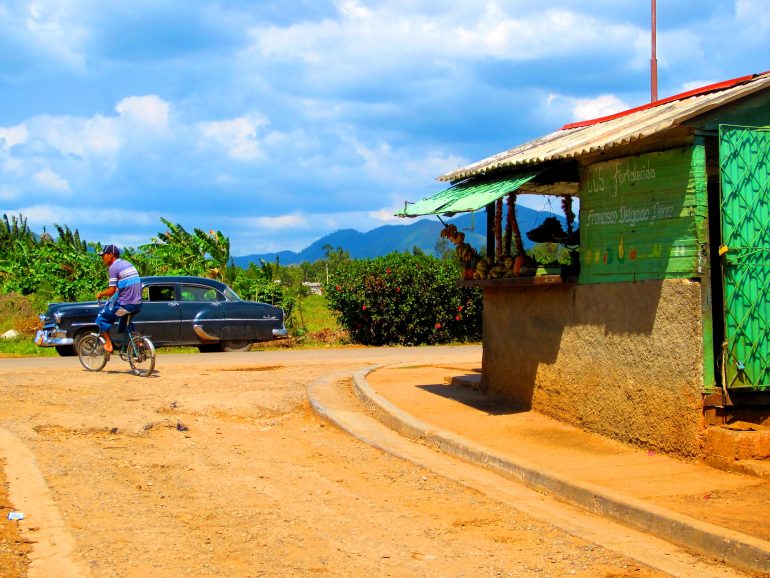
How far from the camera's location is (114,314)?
42.8ft

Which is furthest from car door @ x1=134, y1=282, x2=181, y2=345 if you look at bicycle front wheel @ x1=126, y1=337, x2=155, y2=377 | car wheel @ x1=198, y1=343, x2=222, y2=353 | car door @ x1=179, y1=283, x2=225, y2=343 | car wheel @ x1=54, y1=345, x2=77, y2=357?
bicycle front wheel @ x1=126, y1=337, x2=155, y2=377

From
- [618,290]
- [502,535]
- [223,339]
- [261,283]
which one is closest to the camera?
[502,535]

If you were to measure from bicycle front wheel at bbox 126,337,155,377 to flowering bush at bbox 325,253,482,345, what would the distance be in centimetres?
881

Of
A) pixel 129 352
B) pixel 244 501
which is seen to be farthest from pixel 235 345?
pixel 244 501

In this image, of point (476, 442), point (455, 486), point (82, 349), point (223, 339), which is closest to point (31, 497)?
point (455, 486)

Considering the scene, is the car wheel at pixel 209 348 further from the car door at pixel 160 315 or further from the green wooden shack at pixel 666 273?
the green wooden shack at pixel 666 273

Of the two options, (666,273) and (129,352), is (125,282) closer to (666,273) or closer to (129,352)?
(129,352)

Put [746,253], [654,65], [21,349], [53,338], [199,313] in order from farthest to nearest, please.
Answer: [21,349] < [199,313] < [53,338] < [654,65] < [746,253]

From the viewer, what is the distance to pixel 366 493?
674cm

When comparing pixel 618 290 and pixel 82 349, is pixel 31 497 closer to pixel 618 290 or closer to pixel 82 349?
pixel 618 290

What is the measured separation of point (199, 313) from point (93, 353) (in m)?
4.69

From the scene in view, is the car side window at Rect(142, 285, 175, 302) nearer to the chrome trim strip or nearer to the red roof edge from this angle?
the chrome trim strip

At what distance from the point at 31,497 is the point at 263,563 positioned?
2266mm

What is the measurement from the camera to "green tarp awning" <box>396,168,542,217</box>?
28.7 ft
